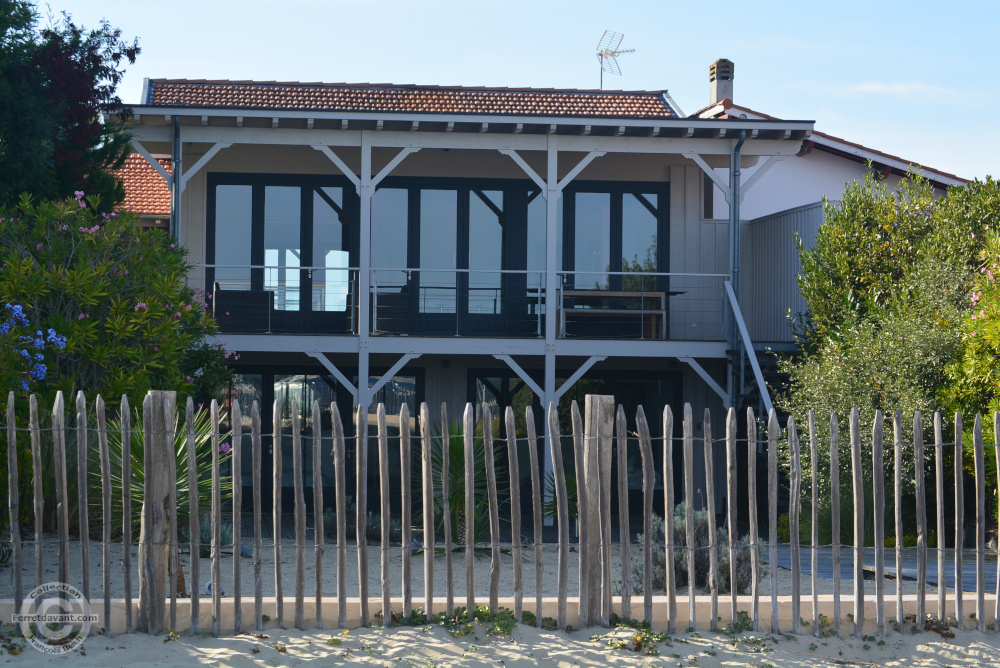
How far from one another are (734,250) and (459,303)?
3.95 m

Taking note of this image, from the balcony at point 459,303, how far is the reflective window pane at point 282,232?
37mm

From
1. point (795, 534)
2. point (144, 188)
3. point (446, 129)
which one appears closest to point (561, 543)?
point (795, 534)

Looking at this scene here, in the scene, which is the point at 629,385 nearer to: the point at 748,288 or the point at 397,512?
the point at 748,288

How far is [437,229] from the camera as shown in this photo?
14016 mm

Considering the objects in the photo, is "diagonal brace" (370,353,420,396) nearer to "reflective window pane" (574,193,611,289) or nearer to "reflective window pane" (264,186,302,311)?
"reflective window pane" (264,186,302,311)

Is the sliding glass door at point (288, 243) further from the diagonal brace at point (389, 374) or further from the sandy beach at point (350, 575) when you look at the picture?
the sandy beach at point (350, 575)

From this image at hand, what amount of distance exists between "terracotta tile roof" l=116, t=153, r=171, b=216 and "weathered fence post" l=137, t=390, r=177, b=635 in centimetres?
957

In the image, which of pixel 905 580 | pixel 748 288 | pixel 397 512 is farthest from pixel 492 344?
pixel 905 580

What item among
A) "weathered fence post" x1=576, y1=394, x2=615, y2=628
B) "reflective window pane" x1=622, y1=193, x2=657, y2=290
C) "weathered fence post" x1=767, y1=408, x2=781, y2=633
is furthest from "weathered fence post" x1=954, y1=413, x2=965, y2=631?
"reflective window pane" x1=622, y1=193, x2=657, y2=290

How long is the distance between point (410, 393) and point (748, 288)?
17.6 ft

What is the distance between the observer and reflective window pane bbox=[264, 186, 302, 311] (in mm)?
13711

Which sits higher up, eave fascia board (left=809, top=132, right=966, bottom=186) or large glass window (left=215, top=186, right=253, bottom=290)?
eave fascia board (left=809, top=132, right=966, bottom=186)

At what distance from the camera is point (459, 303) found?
1363 centimetres

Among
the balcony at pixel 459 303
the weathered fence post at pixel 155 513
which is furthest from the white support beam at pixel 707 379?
the weathered fence post at pixel 155 513
